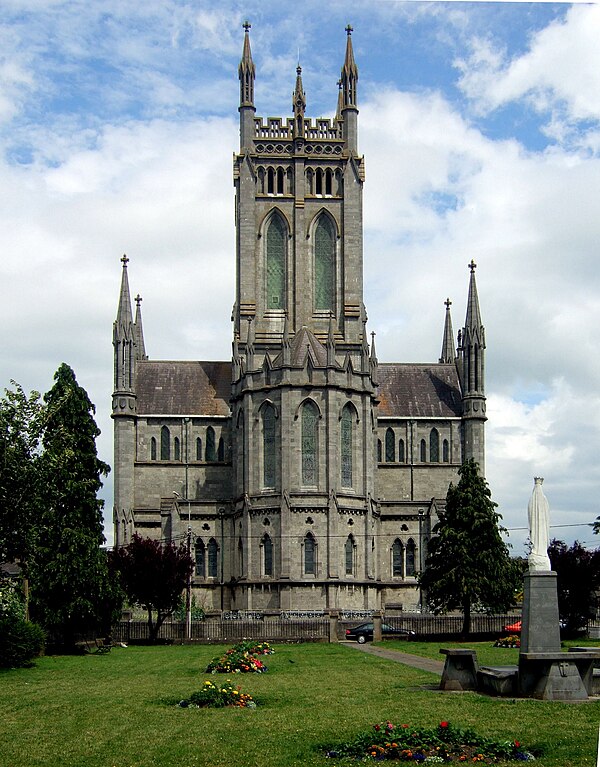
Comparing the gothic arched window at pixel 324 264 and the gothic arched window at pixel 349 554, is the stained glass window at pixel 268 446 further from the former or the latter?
the gothic arched window at pixel 324 264

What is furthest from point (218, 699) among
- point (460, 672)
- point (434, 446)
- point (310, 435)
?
point (434, 446)

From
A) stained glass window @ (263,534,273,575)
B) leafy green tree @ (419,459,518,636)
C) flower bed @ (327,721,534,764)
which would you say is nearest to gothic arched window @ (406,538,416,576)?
stained glass window @ (263,534,273,575)

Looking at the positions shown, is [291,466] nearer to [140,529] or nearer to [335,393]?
[335,393]

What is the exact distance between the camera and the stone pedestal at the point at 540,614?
87.4 feet

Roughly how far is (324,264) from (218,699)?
7064cm

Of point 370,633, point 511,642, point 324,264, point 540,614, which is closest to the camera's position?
point 540,614

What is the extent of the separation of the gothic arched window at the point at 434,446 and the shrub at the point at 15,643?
2185 inches

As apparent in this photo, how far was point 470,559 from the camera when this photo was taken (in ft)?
205

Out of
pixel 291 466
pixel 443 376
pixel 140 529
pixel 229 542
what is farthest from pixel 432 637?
pixel 443 376

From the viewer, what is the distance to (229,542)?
86375mm

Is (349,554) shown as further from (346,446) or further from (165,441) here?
(165,441)

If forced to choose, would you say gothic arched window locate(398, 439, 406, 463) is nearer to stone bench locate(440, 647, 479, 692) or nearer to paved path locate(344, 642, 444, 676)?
paved path locate(344, 642, 444, 676)

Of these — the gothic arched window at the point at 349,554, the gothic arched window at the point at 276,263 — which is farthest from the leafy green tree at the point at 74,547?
the gothic arched window at the point at 276,263

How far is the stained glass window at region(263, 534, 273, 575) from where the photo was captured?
8069 cm
